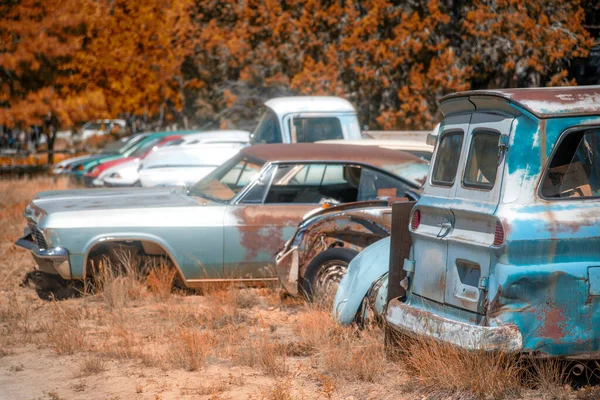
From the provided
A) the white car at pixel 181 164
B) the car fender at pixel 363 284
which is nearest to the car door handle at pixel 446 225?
the car fender at pixel 363 284

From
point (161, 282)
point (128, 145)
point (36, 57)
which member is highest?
point (36, 57)

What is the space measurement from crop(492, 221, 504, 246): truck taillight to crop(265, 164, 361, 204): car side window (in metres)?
4.04

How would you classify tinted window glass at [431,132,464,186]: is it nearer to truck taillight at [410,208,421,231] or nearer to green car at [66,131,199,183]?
truck taillight at [410,208,421,231]

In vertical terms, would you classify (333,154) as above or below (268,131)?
above

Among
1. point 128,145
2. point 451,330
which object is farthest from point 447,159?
point 128,145

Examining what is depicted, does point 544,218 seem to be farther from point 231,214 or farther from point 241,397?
point 231,214

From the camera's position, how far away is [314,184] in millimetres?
9508

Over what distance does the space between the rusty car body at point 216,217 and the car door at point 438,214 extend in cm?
293

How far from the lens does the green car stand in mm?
21859

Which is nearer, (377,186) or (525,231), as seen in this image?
(525,231)

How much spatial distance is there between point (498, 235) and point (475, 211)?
27 centimetres

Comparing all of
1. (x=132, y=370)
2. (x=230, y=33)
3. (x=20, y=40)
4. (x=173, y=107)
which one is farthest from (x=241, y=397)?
(x=173, y=107)

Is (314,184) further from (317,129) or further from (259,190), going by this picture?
(317,129)

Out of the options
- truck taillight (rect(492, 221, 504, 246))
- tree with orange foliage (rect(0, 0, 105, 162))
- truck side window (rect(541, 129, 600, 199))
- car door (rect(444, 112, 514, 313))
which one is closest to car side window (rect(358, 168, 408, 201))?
car door (rect(444, 112, 514, 313))
